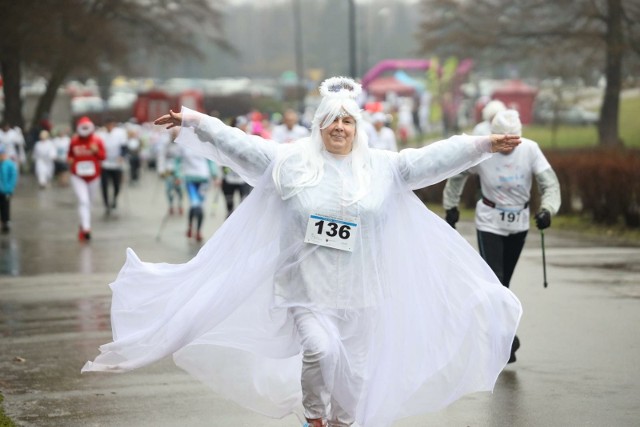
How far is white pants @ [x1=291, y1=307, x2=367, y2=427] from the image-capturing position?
20.7ft

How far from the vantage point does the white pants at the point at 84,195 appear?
19.2m

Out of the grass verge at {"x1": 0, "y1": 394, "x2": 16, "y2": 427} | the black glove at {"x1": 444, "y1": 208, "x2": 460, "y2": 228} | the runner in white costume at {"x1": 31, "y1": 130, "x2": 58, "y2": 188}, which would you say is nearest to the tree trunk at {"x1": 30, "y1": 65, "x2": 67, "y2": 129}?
the runner in white costume at {"x1": 31, "y1": 130, "x2": 58, "y2": 188}

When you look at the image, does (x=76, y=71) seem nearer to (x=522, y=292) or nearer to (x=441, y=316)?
(x=522, y=292)

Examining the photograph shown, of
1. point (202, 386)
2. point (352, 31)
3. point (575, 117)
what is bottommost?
point (575, 117)

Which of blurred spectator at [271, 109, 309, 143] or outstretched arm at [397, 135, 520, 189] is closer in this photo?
outstretched arm at [397, 135, 520, 189]

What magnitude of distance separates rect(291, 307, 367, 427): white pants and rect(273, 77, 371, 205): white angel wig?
2.00ft

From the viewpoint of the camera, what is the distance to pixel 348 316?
21.3 feet

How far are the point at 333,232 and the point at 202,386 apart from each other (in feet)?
7.76

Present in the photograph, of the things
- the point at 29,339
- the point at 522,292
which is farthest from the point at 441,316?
the point at 522,292

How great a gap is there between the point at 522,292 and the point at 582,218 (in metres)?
8.20

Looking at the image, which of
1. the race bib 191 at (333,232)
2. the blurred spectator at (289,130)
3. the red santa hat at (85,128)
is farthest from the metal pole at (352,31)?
the race bib 191 at (333,232)

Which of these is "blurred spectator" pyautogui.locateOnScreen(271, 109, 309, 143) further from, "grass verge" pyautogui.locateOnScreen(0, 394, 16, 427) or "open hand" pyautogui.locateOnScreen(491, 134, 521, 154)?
"open hand" pyautogui.locateOnScreen(491, 134, 521, 154)

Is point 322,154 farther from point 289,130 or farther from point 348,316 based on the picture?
point 289,130

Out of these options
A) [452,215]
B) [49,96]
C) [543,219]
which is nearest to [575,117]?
[49,96]
